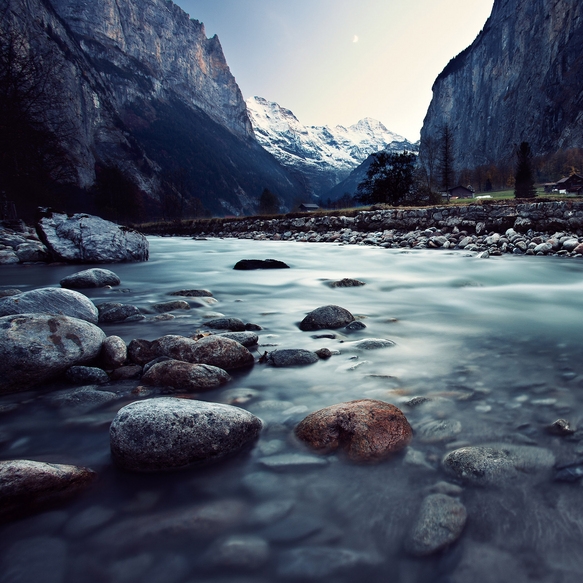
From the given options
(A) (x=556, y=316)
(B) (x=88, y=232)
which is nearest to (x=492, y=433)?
(A) (x=556, y=316)

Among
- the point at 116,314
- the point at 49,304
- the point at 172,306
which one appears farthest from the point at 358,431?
the point at 172,306

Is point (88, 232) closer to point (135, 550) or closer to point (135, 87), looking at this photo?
point (135, 550)

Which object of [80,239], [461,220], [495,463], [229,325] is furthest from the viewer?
[461,220]

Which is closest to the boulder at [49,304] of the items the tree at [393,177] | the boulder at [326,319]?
the boulder at [326,319]

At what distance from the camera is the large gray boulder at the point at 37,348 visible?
251 centimetres

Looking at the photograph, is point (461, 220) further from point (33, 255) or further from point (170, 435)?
point (170, 435)

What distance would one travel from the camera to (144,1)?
193500 millimetres

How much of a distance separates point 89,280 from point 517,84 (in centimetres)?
14622

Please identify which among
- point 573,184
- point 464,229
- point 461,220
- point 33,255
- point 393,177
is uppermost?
point 573,184

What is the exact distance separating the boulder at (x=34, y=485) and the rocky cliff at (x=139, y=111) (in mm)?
75478

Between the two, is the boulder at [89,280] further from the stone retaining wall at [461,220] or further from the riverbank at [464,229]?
the stone retaining wall at [461,220]

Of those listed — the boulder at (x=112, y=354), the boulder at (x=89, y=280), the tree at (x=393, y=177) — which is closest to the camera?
the boulder at (x=112, y=354)

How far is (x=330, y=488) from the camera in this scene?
1656 millimetres

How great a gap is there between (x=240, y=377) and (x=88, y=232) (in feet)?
33.7
